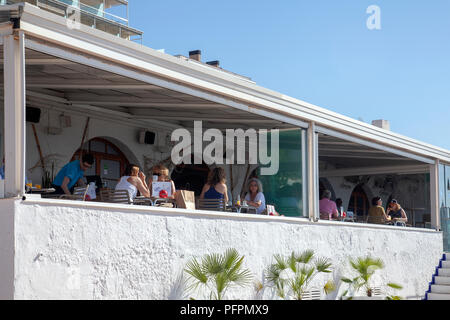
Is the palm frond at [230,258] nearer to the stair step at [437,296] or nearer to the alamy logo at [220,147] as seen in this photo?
the alamy logo at [220,147]

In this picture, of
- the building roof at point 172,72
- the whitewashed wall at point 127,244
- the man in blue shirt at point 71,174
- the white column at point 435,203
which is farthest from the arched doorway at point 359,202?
the man in blue shirt at point 71,174

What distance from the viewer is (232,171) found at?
1456cm

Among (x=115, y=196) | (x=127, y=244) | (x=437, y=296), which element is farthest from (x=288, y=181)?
(x=437, y=296)

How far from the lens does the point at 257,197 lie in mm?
10859

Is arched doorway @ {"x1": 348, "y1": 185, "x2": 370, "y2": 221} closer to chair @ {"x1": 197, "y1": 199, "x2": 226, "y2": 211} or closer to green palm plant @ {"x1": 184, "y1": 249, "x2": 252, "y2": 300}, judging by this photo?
chair @ {"x1": 197, "y1": 199, "x2": 226, "y2": 211}

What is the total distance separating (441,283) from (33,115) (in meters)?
8.64

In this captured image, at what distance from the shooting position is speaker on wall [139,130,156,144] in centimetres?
1236

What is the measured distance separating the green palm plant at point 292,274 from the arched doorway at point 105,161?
11.8 feet

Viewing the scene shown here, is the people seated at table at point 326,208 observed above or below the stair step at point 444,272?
above

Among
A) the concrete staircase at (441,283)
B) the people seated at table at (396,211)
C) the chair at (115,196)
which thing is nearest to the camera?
the chair at (115,196)

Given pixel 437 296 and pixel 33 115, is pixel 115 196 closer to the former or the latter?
pixel 33 115

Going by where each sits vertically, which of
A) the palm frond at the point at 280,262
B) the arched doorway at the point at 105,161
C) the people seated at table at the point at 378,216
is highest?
the arched doorway at the point at 105,161

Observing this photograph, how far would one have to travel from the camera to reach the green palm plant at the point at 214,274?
8023 mm

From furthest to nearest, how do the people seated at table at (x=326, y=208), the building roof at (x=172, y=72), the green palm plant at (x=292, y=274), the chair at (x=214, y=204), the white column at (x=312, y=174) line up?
the people seated at table at (x=326, y=208)
the white column at (x=312, y=174)
the chair at (x=214, y=204)
the green palm plant at (x=292, y=274)
the building roof at (x=172, y=72)
